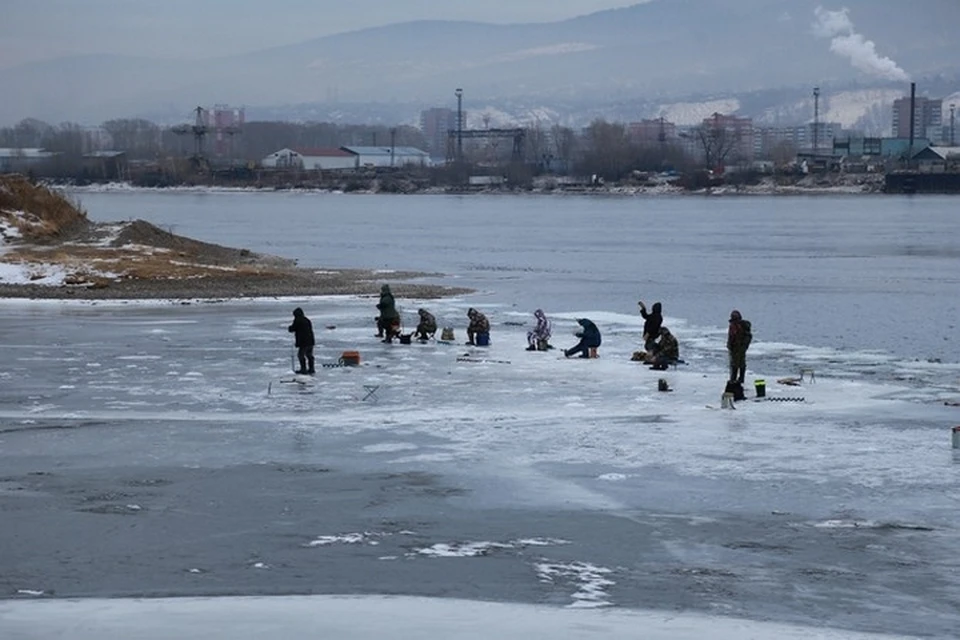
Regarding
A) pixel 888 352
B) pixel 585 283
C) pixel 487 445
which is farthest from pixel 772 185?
pixel 487 445

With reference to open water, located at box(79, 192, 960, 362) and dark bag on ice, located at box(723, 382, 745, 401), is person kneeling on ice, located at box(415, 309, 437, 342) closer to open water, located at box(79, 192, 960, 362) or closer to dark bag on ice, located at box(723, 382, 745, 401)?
open water, located at box(79, 192, 960, 362)

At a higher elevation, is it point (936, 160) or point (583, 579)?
point (936, 160)

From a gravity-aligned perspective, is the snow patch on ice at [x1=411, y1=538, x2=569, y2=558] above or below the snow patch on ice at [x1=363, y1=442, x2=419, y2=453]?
above

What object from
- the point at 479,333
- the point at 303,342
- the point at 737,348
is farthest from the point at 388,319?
the point at 737,348

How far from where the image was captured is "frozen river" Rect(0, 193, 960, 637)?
38.7 feet

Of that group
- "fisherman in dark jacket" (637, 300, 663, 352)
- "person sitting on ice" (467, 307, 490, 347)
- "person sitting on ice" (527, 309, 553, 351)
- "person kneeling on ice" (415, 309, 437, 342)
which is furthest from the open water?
"person kneeling on ice" (415, 309, 437, 342)

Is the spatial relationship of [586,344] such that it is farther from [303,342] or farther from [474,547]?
[474,547]

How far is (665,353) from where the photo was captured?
79.8ft

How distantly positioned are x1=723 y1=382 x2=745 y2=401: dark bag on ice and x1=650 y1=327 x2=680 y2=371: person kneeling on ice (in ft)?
11.4

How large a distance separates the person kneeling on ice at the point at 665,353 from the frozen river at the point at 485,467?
0.57 meters

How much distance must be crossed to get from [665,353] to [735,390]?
156 inches

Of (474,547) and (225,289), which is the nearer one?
(474,547)

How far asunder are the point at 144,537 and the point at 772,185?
15420 cm

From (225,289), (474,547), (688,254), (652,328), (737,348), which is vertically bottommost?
(688,254)
